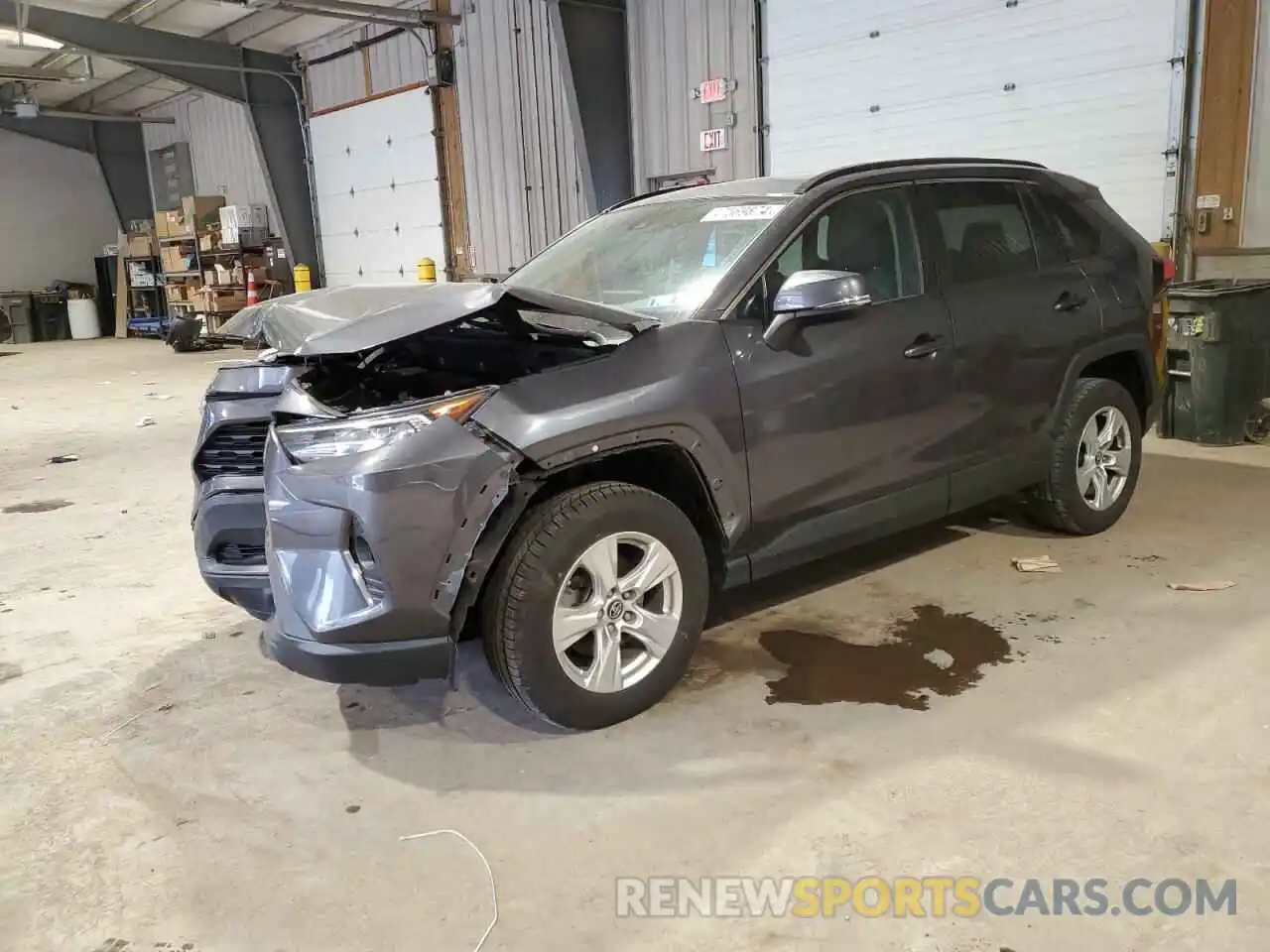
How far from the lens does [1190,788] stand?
8.07 feet

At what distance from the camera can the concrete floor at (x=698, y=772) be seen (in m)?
2.15

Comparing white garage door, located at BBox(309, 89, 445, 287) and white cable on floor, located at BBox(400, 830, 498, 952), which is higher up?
white garage door, located at BBox(309, 89, 445, 287)

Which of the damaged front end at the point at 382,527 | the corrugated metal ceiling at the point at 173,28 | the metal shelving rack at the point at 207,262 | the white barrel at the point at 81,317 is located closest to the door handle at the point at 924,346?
the damaged front end at the point at 382,527

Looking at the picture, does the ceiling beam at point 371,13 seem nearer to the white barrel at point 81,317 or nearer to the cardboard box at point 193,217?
the cardboard box at point 193,217

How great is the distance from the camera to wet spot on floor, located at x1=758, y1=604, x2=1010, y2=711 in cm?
304

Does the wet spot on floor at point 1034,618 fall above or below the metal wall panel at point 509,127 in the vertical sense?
below

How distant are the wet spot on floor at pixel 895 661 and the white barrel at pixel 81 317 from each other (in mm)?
21523

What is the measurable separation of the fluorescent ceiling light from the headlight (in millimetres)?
13891

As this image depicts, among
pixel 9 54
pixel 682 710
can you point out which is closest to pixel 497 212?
pixel 9 54

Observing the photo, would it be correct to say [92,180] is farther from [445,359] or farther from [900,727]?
[900,727]

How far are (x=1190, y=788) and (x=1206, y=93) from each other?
6045 millimetres

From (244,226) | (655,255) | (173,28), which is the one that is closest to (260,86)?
(173,28)

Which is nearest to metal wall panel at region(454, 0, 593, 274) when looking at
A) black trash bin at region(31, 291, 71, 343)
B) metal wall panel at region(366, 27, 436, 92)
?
metal wall panel at region(366, 27, 436, 92)

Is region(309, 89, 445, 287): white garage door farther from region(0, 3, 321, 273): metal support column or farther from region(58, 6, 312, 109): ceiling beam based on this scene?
region(58, 6, 312, 109): ceiling beam
